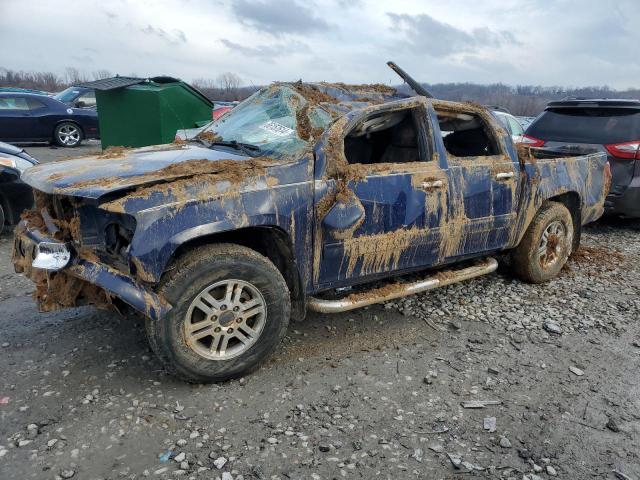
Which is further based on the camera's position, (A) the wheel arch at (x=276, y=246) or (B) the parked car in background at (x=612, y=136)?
(B) the parked car in background at (x=612, y=136)

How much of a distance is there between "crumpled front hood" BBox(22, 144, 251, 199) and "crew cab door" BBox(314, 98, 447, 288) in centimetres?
64

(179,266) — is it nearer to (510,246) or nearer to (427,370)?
(427,370)

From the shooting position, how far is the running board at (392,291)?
3.52 m

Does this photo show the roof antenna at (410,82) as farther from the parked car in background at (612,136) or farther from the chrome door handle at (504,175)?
the parked car in background at (612,136)

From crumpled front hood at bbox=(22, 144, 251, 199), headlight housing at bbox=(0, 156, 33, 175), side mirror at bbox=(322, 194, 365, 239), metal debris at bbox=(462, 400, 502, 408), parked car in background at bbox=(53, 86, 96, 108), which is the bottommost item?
metal debris at bbox=(462, 400, 502, 408)

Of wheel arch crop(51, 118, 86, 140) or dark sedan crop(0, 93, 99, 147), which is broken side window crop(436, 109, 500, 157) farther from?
wheel arch crop(51, 118, 86, 140)

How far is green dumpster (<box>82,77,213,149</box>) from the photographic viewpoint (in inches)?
395

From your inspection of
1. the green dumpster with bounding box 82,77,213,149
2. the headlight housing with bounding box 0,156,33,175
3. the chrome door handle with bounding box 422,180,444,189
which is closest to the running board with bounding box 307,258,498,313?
the chrome door handle with bounding box 422,180,444,189

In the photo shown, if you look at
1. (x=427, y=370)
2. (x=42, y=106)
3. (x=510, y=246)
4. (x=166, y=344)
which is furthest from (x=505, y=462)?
(x=42, y=106)

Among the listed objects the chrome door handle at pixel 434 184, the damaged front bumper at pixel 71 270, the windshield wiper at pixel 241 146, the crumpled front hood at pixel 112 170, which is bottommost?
the damaged front bumper at pixel 71 270

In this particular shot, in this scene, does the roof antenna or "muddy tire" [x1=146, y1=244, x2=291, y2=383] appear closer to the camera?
"muddy tire" [x1=146, y1=244, x2=291, y2=383]

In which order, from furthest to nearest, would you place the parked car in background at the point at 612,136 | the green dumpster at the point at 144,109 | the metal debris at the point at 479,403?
the green dumpster at the point at 144,109, the parked car in background at the point at 612,136, the metal debris at the point at 479,403

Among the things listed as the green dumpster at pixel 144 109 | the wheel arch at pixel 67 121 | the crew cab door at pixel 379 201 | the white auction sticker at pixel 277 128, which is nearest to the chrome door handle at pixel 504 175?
the crew cab door at pixel 379 201

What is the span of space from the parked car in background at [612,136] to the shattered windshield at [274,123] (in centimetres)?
393
